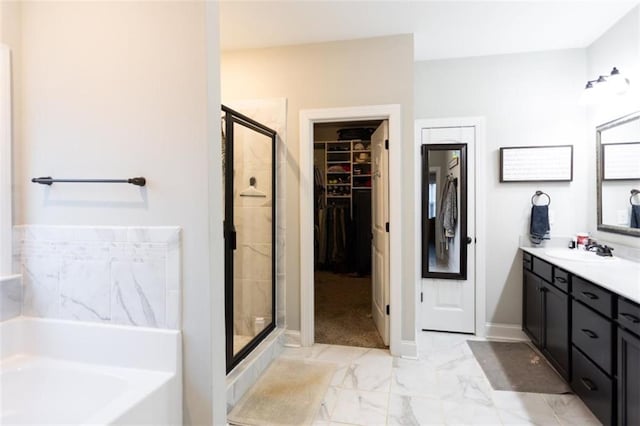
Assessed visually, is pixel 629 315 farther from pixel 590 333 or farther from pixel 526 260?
pixel 526 260

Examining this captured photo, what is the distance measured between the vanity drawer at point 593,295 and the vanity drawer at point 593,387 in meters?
0.35

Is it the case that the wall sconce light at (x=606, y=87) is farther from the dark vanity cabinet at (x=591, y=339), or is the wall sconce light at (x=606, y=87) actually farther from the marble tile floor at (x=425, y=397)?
the marble tile floor at (x=425, y=397)

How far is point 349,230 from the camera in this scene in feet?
19.5

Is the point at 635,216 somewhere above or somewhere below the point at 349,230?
above

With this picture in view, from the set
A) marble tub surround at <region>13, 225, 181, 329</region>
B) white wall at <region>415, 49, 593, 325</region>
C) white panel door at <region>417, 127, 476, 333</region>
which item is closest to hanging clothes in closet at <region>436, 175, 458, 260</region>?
white panel door at <region>417, 127, 476, 333</region>

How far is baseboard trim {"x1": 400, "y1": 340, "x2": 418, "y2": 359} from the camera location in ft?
9.24

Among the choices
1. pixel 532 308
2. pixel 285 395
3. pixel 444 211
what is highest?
pixel 444 211

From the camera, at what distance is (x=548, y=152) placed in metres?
3.11

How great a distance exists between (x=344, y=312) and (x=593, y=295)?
2.50 m

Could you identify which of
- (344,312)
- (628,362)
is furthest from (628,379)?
(344,312)

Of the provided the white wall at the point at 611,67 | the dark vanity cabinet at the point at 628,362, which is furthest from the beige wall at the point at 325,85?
the white wall at the point at 611,67

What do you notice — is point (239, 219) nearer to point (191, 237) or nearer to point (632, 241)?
point (191, 237)

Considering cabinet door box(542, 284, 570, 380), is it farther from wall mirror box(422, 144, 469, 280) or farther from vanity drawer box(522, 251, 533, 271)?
wall mirror box(422, 144, 469, 280)

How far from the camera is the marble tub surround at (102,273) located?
1449 mm
